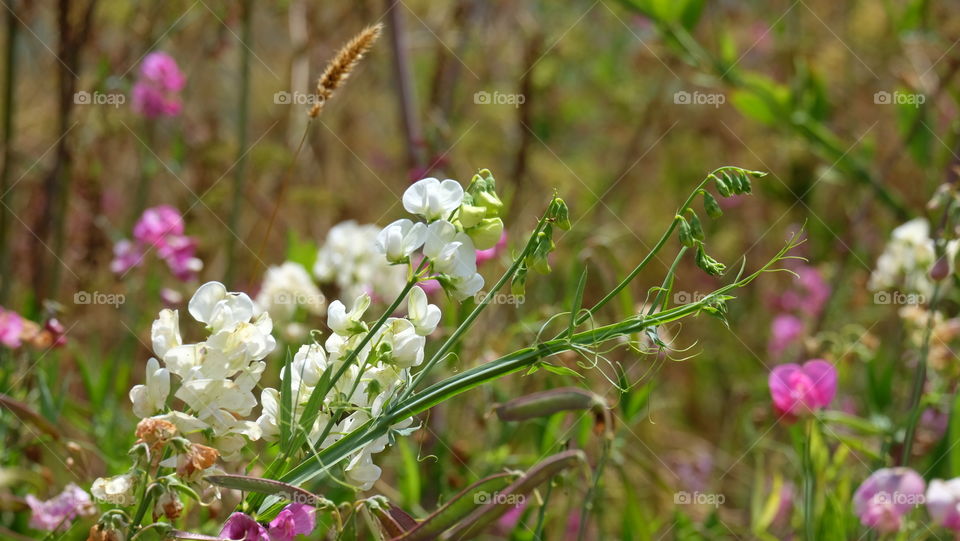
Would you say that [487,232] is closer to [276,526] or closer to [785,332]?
[276,526]

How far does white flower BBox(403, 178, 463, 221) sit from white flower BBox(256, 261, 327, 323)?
96 centimetres

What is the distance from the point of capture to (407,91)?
222cm

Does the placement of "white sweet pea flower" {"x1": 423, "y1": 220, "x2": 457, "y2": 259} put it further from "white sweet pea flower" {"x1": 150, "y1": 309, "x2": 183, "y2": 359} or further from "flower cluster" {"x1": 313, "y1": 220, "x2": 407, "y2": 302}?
"flower cluster" {"x1": 313, "y1": 220, "x2": 407, "y2": 302}

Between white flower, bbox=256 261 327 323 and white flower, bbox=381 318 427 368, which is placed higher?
white flower, bbox=256 261 327 323

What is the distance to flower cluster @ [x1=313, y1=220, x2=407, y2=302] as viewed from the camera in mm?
1774

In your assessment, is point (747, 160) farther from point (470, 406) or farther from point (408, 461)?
point (408, 461)

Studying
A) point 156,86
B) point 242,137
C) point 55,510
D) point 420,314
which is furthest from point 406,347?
point 156,86

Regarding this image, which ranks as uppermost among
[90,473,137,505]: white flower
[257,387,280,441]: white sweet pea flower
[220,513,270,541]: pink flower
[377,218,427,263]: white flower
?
[377,218,427,263]: white flower

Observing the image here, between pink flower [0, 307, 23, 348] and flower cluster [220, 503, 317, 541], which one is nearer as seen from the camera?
flower cluster [220, 503, 317, 541]

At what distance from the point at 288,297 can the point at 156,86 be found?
0.64 metres

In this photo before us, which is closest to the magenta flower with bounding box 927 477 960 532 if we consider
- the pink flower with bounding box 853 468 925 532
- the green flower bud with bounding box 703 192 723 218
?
the pink flower with bounding box 853 468 925 532

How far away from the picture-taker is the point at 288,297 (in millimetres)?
1788

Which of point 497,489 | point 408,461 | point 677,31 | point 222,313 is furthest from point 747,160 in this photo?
point 222,313

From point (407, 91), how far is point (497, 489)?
4.45 ft
